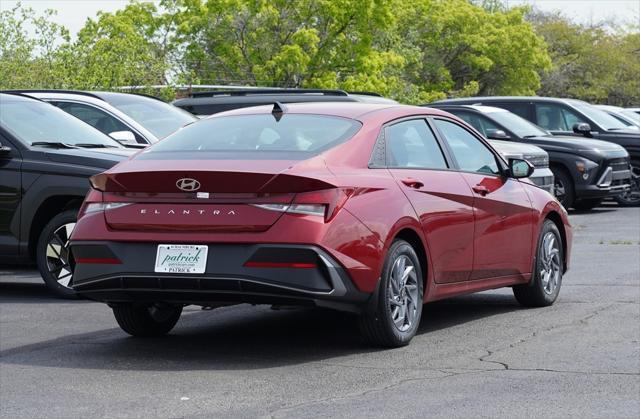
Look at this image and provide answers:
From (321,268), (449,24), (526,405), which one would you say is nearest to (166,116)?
(321,268)

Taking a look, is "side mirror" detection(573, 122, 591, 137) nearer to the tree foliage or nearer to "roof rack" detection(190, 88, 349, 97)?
"roof rack" detection(190, 88, 349, 97)

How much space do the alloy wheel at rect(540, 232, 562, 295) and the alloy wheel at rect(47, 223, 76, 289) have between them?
12.8 ft

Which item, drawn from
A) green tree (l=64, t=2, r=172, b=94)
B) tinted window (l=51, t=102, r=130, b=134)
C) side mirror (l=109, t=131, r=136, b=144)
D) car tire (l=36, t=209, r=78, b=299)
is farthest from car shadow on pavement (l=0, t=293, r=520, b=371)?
green tree (l=64, t=2, r=172, b=94)

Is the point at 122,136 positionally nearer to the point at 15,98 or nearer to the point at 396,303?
the point at 15,98

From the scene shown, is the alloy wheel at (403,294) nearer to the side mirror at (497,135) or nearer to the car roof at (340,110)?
the car roof at (340,110)

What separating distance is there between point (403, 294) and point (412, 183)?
0.74 meters

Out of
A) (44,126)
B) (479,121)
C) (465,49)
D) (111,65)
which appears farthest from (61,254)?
(465,49)

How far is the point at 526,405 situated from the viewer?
20.9ft

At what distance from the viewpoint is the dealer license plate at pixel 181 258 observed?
745 cm

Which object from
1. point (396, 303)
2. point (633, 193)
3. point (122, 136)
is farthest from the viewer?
point (633, 193)

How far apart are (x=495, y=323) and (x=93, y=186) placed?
309 centimetres

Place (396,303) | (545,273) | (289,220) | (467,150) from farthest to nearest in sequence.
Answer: (545,273)
(467,150)
(396,303)
(289,220)

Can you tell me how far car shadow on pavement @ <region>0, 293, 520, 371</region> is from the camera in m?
7.79

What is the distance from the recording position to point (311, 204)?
741 centimetres
